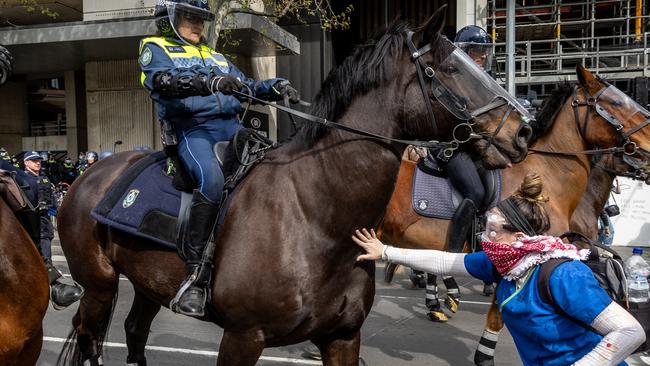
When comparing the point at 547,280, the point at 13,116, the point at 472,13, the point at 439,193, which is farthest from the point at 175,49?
the point at 13,116

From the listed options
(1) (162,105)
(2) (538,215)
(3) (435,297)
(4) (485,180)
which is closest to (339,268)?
(2) (538,215)

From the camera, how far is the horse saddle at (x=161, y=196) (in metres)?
3.64

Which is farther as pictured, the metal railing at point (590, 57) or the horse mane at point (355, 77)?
the metal railing at point (590, 57)

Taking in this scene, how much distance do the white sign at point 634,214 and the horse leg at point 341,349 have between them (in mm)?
10029

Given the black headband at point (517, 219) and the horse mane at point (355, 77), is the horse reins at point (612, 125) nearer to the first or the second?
the horse mane at point (355, 77)

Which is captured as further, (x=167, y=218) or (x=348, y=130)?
(x=167, y=218)

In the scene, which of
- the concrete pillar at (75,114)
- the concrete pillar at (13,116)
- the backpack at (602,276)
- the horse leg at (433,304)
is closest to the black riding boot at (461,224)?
the horse leg at (433,304)

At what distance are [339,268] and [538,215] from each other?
109 cm

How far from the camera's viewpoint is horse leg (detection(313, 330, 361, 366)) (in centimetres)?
340

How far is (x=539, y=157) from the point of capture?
5.58 meters

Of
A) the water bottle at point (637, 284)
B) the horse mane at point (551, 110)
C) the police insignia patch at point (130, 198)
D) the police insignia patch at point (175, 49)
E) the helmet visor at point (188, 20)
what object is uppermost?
the helmet visor at point (188, 20)

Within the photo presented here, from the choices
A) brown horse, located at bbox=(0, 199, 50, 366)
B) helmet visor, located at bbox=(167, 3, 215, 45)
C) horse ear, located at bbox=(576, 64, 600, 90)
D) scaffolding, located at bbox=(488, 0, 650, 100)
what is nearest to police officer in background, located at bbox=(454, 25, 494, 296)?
horse ear, located at bbox=(576, 64, 600, 90)

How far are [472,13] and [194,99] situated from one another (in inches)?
539

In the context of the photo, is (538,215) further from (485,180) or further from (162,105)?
(485,180)
